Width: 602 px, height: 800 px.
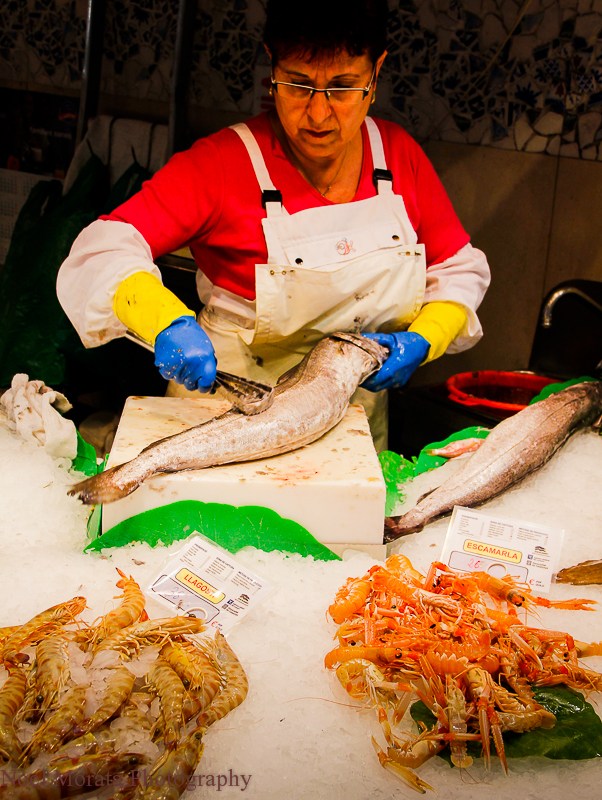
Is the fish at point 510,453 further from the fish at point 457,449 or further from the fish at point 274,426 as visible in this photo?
the fish at point 274,426

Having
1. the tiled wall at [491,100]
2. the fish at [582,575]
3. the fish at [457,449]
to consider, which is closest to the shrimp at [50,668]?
the fish at [582,575]

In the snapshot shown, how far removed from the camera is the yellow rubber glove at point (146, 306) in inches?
93.3

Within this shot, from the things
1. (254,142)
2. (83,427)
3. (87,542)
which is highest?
(254,142)

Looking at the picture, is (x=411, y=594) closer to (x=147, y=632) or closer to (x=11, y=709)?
(x=147, y=632)

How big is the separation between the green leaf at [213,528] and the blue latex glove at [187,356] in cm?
39

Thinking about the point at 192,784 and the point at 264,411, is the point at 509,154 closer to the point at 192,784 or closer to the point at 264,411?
the point at 264,411

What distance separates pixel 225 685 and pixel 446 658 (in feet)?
1.38

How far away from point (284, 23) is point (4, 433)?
1.43 meters

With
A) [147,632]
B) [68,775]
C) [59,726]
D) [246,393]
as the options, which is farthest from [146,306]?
[68,775]

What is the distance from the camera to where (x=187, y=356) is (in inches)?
89.2

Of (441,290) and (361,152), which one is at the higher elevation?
(361,152)

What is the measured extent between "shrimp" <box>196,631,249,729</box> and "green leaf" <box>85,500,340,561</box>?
39 cm

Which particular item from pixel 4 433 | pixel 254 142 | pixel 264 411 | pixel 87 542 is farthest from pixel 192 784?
pixel 254 142

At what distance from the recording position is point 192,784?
1.35 meters
